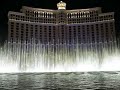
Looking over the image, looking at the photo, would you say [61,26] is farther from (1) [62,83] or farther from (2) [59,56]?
(1) [62,83]

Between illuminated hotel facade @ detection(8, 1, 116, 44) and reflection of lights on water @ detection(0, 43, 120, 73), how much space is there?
3717 mm

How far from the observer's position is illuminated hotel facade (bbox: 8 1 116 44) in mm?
104188

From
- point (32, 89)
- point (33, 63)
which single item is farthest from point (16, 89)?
point (33, 63)

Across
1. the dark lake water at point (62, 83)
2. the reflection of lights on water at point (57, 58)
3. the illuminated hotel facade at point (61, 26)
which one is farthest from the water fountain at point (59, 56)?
the dark lake water at point (62, 83)

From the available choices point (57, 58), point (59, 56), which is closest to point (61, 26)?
point (59, 56)

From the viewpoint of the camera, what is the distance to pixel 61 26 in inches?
4520

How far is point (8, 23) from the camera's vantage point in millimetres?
104000

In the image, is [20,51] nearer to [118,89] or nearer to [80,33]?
[80,33]

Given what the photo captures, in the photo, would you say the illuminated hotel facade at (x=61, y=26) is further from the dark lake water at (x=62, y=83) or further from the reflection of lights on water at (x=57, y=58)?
the dark lake water at (x=62, y=83)

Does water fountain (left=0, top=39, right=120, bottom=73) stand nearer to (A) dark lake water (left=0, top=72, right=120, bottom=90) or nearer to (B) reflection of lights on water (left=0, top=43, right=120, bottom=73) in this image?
(B) reflection of lights on water (left=0, top=43, right=120, bottom=73)

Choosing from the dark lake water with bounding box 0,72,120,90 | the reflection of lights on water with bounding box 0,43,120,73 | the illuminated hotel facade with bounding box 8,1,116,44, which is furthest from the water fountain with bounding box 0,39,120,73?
the dark lake water with bounding box 0,72,120,90

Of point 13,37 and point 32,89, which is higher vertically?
point 13,37

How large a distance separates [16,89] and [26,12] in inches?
3710

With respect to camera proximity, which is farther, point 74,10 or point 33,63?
point 74,10
